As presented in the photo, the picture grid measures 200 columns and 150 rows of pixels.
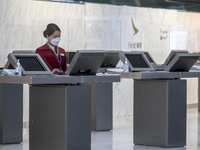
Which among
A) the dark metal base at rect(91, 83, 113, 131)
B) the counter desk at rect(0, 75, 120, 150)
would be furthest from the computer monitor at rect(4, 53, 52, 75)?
the dark metal base at rect(91, 83, 113, 131)

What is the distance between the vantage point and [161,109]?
10250mm

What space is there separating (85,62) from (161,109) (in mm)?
2289

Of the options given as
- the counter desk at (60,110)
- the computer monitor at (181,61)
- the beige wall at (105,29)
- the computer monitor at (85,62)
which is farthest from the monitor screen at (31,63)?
the beige wall at (105,29)

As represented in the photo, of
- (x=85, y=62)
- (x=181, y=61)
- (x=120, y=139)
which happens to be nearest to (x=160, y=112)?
(x=181, y=61)

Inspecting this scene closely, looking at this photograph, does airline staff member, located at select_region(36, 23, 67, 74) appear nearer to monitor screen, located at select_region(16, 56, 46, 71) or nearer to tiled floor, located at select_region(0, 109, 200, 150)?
monitor screen, located at select_region(16, 56, 46, 71)

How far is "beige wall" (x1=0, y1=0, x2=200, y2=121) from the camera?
12883 millimetres

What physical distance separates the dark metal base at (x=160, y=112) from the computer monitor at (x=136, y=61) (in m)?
0.26

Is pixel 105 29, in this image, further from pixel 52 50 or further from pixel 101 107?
pixel 52 50

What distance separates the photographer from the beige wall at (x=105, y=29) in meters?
12.9

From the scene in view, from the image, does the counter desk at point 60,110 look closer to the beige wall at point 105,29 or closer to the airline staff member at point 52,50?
the airline staff member at point 52,50

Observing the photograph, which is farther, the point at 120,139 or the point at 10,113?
the point at 120,139

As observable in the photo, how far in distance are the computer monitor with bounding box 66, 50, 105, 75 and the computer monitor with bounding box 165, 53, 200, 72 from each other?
Result: 7.08 ft

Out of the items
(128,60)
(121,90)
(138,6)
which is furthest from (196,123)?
(128,60)

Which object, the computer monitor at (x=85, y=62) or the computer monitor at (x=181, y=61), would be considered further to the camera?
the computer monitor at (x=181, y=61)
